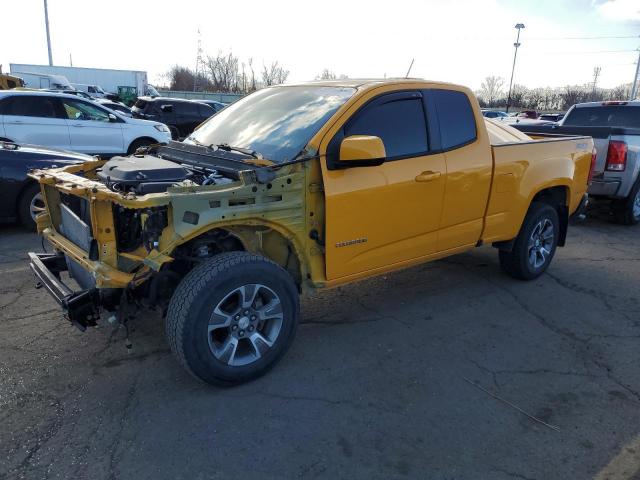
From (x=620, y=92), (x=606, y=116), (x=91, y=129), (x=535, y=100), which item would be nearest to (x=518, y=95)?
(x=535, y=100)

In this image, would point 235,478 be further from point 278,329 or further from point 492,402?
point 492,402

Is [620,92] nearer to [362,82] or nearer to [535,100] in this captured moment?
[535,100]

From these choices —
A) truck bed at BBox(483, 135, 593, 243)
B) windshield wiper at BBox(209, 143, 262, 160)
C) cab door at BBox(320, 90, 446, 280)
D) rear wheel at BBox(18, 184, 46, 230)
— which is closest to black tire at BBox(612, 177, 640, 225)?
truck bed at BBox(483, 135, 593, 243)

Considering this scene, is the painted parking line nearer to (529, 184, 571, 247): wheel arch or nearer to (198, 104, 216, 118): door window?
(529, 184, 571, 247): wheel arch

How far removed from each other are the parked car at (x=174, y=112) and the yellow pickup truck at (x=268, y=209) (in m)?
12.9

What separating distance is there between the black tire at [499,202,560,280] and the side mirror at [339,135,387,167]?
245 centimetres

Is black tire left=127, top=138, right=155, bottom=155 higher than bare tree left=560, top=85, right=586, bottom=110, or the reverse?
bare tree left=560, top=85, right=586, bottom=110

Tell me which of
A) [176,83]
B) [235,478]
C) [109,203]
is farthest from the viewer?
[176,83]

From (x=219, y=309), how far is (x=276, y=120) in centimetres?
162

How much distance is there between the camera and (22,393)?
10.4 ft

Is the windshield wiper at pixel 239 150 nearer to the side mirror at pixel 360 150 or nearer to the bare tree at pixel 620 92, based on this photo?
the side mirror at pixel 360 150

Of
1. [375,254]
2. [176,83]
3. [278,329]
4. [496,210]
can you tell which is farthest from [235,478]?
[176,83]

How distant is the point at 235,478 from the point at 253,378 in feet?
2.82

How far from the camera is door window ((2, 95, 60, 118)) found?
945cm
